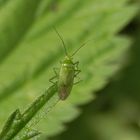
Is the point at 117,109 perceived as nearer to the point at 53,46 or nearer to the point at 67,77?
the point at 53,46

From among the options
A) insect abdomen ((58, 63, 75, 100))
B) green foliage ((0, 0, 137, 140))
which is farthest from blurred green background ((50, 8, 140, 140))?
insect abdomen ((58, 63, 75, 100))

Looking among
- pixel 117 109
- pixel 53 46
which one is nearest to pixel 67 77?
pixel 53 46

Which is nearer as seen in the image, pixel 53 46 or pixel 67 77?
pixel 67 77

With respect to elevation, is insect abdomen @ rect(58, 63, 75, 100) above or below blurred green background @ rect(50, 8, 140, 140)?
below

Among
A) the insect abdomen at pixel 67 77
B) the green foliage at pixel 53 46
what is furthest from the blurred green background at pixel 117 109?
the insect abdomen at pixel 67 77

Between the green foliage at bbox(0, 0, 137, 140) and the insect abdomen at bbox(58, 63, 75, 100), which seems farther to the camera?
the green foliage at bbox(0, 0, 137, 140)

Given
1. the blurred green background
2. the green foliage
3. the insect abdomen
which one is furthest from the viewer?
the blurred green background

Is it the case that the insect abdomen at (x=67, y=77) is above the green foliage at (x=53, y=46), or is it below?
below

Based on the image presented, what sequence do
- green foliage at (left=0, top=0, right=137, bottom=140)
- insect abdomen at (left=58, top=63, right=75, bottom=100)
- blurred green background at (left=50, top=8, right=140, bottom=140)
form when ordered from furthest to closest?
1. blurred green background at (left=50, top=8, right=140, bottom=140)
2. green foliage at (left=0, top=0, right=137, bottom=140)
3. insect abdomen at (left=58, top=63, right=75, bottom=100)

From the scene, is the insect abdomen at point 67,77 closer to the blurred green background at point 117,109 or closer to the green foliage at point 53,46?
the green foliage at point 53,46

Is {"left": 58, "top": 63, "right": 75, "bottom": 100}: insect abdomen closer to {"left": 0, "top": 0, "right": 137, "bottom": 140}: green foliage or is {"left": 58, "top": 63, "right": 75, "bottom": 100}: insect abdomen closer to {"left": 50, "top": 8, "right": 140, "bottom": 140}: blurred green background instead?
{"left": 0, "top": 0, "right": 137, "bottom": 140}: green foliage
